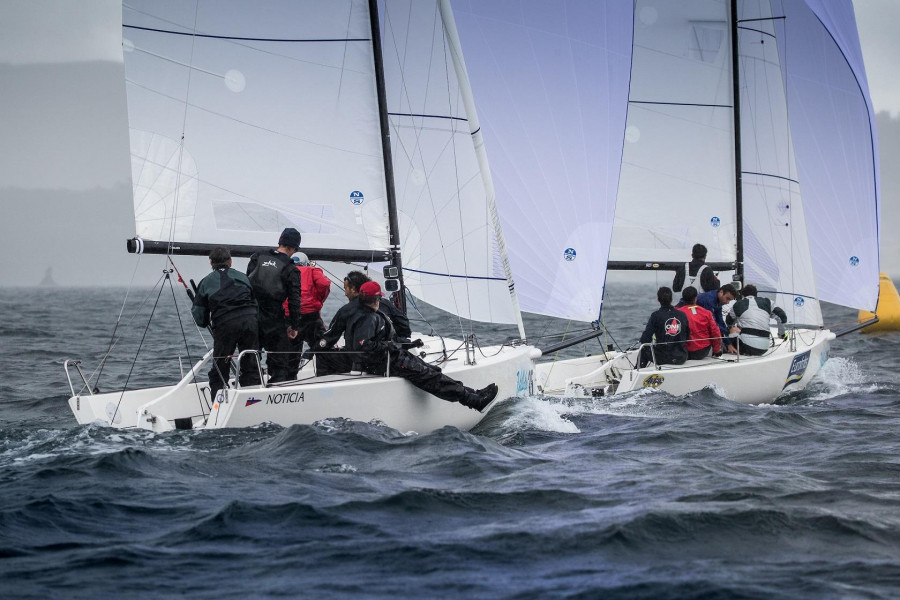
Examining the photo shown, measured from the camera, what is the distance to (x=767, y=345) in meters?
10.9

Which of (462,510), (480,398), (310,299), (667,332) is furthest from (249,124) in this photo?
(462,510)

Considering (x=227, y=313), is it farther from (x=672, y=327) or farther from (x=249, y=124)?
(x=672, y=327)

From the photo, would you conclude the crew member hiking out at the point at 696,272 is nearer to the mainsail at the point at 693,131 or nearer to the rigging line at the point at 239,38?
the mainsail at the point at 693,131

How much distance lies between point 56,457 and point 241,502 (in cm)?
183

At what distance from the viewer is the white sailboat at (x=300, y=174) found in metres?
8.00

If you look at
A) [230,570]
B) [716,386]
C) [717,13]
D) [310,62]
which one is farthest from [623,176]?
[230,570]

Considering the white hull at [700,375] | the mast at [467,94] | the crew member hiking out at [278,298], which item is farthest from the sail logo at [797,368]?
the crew member hiking out at [278,298]

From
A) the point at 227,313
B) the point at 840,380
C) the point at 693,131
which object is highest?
the point at 693,131

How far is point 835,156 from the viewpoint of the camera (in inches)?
551

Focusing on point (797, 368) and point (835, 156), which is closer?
point (797, 368)

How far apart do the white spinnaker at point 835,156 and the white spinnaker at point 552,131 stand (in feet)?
13.0

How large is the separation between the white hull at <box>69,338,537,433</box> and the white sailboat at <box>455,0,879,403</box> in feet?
7.57

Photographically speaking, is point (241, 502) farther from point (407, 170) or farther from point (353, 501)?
point (407, 170)

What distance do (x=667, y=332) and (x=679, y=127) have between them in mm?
3993
